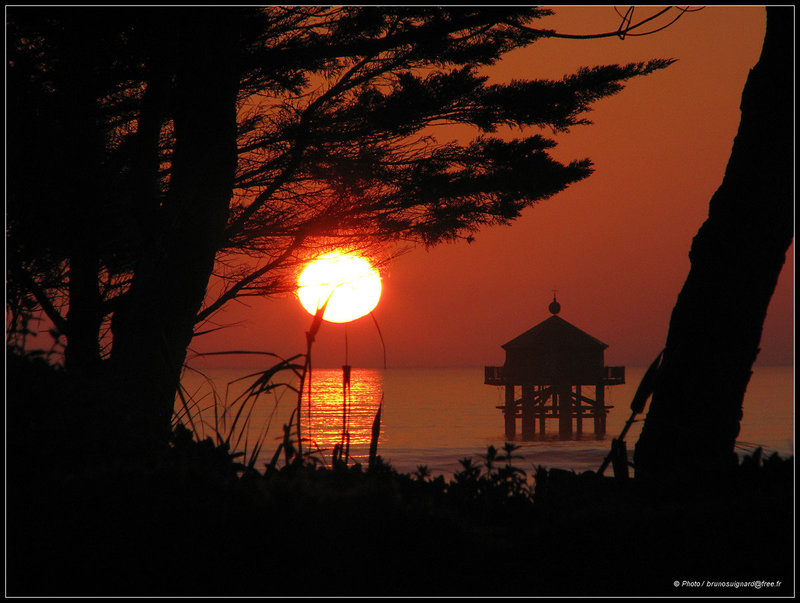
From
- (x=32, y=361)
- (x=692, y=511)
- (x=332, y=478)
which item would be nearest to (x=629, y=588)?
(x=692, y=511)

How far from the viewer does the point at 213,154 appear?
4.96m

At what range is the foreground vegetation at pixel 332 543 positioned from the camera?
2105 mm

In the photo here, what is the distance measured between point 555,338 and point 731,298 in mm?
30734

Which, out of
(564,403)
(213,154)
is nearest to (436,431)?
(564,403)

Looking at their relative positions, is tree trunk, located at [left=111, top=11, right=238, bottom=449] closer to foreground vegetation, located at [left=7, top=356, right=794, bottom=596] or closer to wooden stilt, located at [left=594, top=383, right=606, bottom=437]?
foreground vegetation, located at [left=7, top=356, right=794, bottom=596]

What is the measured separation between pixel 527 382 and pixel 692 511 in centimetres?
3181

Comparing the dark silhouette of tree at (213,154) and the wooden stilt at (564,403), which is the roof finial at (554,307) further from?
the dark silhouette of tree at (213,154)

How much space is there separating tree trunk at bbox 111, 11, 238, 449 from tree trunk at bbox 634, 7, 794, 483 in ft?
8.91

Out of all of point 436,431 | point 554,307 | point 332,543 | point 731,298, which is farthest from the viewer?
point 436,431

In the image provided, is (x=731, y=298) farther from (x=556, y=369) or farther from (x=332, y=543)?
(x=556, y=369)

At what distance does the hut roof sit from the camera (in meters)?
33.2

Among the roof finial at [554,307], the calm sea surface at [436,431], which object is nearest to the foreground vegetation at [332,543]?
the calm sea surface at [436,431]

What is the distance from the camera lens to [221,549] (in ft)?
7.01

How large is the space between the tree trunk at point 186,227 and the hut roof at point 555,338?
29750 mm
